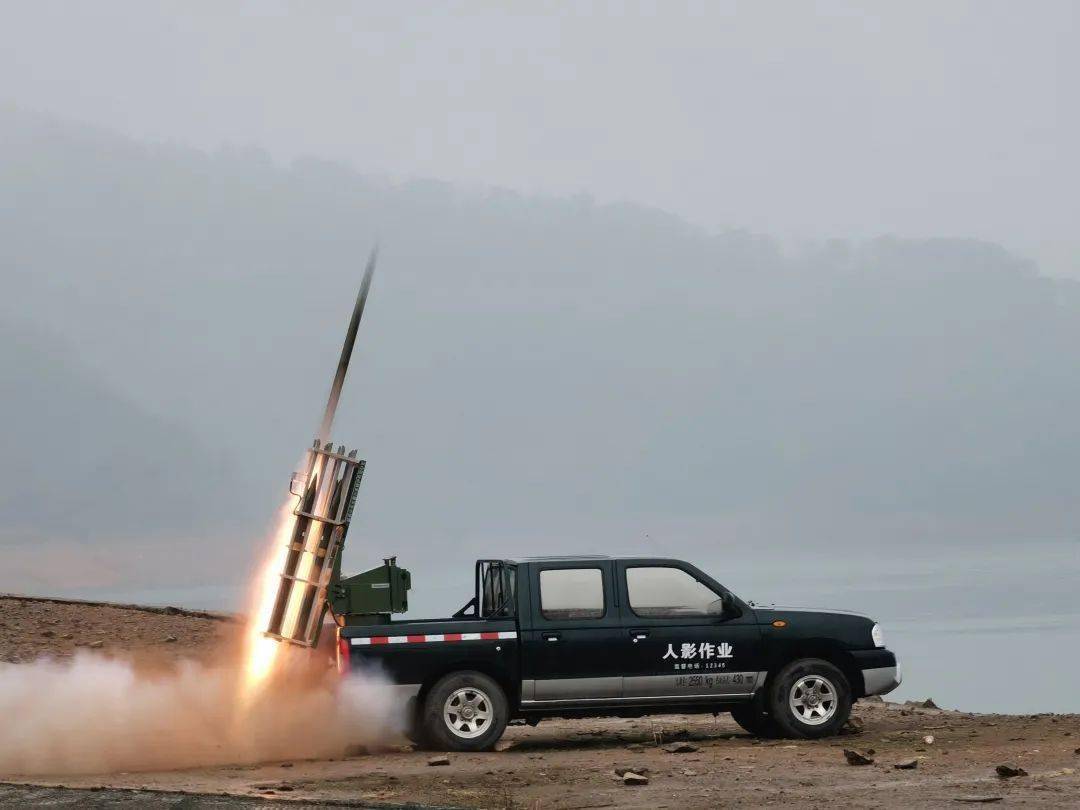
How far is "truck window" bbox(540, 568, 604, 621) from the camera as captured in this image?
16.2 metres

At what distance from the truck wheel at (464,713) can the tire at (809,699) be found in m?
2.82

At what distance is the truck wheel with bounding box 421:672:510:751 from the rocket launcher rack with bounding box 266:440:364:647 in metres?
1.76

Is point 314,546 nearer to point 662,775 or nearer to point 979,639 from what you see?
point 662,775

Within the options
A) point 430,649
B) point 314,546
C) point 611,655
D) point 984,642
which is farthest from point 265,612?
point 984,642

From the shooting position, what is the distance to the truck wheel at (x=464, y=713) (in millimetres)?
15883

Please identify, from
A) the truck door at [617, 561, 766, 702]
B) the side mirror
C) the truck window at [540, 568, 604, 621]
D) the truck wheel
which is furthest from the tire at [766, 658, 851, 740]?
the truck wheel

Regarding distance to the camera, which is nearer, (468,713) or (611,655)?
(468,713)

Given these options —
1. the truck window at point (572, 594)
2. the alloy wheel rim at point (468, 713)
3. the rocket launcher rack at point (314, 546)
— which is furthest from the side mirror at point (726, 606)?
the rocket launcher rack at point (314, 546)

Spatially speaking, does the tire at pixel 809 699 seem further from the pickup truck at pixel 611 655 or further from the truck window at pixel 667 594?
the truck window at pixel 667 594

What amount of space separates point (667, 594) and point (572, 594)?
3.18 feet

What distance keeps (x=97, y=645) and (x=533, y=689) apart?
479 inches

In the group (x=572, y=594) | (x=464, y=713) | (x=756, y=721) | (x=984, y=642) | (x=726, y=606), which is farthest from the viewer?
(x=984, y=642)

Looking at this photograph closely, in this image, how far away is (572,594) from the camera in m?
16.2

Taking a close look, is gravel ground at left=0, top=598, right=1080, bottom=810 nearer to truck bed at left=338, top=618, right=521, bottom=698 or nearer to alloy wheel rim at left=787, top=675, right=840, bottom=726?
alloy wheel rim at left=787, top=675, right=840, bottom=726
